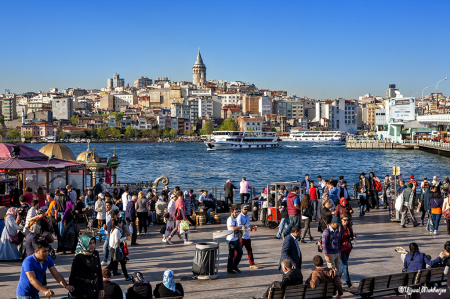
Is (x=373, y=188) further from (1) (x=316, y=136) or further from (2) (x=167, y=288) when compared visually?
(1) (x=316, y=136)

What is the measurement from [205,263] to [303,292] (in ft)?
6.66

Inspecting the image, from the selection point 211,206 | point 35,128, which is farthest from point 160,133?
point 211,206

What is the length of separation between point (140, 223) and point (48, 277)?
10.5ft

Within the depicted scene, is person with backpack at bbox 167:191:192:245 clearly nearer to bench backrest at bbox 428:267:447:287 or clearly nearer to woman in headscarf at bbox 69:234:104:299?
woman in headscarf at bbox 69:234:104:299

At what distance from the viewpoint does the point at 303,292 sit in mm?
5031

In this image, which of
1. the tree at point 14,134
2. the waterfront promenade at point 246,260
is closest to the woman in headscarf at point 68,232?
the waterfront promenade at point 246,260

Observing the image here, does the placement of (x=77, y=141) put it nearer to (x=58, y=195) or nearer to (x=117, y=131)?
(x=117, y=131)

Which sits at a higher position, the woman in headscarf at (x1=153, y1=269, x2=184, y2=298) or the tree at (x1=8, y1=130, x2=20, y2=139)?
the tree at (x1=8, y1=130, x2=20, y2=139)

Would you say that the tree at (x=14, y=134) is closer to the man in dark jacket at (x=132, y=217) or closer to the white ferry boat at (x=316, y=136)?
the white ferry boat at (x=316, y=136)

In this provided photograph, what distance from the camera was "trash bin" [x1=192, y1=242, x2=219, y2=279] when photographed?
675 centimetres

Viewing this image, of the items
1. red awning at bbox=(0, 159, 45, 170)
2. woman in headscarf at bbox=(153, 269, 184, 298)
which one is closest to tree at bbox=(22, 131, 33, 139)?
red awning at bbox=(0, 159, 45, 170)

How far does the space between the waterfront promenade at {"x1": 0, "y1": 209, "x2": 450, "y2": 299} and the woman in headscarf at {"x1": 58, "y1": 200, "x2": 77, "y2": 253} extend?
6.6 inches

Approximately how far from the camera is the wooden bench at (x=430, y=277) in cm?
541

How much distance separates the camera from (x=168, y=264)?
24.8ft
